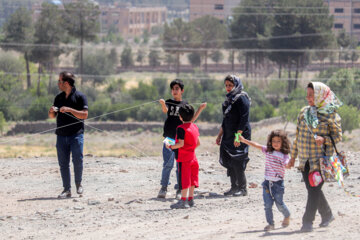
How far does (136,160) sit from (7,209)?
4410 millimetres

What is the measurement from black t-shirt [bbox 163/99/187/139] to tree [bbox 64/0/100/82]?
49399 mm

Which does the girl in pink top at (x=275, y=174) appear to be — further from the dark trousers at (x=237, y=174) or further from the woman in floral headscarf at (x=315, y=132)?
the dark trousers at (x=237, y=174)

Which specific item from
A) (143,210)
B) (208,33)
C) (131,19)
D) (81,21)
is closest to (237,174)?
(143,210)

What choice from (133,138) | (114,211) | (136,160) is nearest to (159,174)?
(136,160)

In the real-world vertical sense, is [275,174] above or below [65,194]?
above

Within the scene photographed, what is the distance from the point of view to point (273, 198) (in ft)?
19.0

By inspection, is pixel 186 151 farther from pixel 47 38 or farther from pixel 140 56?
pixel 140 56

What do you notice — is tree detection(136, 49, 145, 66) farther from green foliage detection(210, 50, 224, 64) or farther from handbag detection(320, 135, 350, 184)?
handbag detection(320, 135, 350, 184)

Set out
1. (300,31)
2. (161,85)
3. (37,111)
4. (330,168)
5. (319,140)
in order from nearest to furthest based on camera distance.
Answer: (319,140) → (330,168) → (37,111) → (300,31) → (161,85)

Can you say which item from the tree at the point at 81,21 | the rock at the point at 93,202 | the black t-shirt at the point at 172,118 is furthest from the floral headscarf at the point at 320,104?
the tree at the point at 81,21

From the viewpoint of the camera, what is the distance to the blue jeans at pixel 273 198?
5754mm

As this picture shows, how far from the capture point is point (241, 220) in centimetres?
631

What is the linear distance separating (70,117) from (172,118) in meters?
1.26

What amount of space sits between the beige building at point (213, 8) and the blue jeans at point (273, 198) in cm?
6711
